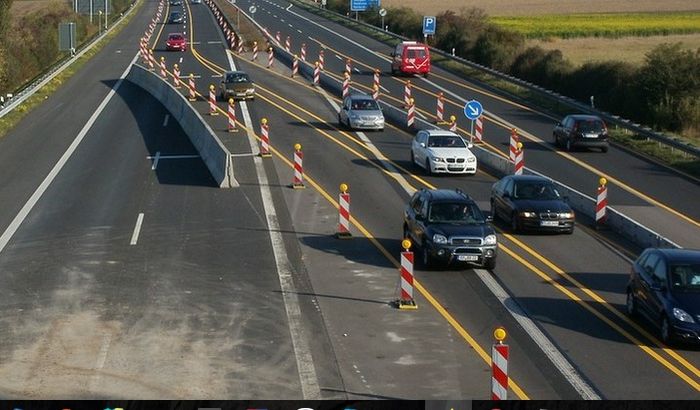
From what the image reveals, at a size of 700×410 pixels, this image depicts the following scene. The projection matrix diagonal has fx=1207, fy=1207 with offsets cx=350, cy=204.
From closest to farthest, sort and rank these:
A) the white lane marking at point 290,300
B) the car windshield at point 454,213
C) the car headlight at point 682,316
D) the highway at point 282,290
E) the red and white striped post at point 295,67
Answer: the white lane marking at point 290,300 → the highway at point 282,290 → the car headlight at point 682,316 → the car windshield at point 454,213 → the red and white striped post at point 295,67

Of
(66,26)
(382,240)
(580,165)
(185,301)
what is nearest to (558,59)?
(580,165)

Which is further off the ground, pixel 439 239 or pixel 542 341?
pixel 439 239

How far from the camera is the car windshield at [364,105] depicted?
150ft

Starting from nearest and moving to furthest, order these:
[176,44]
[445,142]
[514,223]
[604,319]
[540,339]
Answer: [540,339], [604,319], [514,223], [445,142], [176,44]

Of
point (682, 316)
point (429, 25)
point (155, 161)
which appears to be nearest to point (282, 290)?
point (682, 316)

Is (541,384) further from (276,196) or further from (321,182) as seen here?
(321,182)

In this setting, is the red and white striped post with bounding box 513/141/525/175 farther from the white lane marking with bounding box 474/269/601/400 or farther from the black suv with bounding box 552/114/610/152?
the white lane marking with bounding box 474/269/601/400

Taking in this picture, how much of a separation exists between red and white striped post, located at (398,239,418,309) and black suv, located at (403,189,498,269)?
2.76m

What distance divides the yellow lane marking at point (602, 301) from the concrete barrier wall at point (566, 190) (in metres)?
2.60

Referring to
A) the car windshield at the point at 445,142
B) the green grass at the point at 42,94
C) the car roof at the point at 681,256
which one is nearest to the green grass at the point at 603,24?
the green grass at the point at 42,94

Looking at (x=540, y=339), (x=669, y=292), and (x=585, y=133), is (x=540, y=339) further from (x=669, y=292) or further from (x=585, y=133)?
(x=585, y=133)

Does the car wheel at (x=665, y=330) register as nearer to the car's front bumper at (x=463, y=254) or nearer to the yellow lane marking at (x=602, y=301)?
the yellow lane marking at (x=602, y=301)

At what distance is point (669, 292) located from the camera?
1869 centimetres

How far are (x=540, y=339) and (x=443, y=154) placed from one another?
17449 mm
